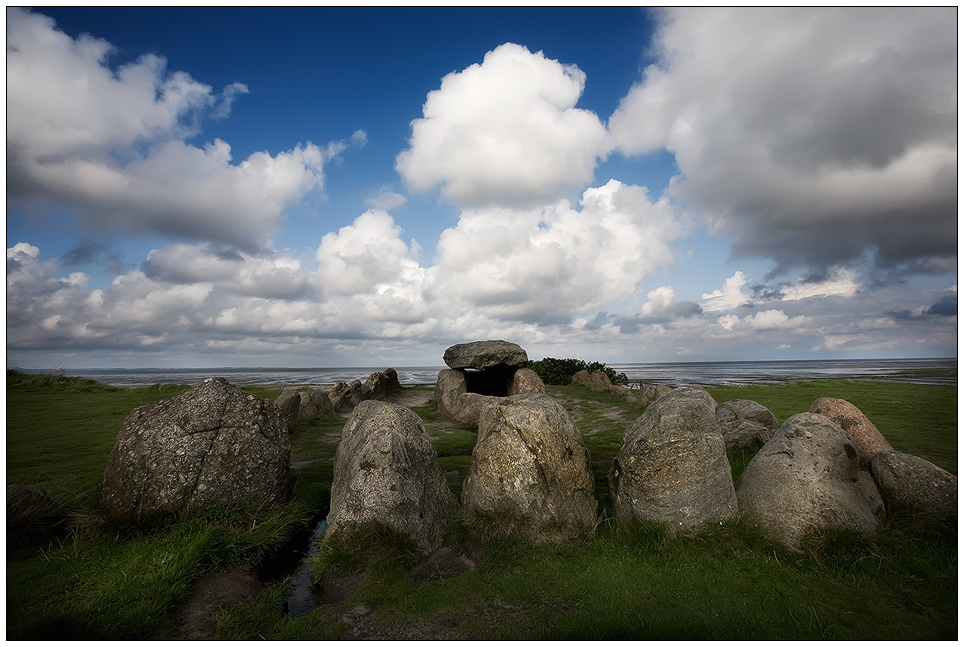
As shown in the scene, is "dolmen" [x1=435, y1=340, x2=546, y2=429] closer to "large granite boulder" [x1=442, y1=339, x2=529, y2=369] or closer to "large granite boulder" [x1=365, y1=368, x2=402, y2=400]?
"large granite boulder" [x1=442, y1=339, x2=529, y2=369]

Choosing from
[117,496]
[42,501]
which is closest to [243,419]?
[117,496]

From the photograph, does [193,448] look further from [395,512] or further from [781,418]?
[781,418]

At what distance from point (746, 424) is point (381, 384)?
17520 millimetres

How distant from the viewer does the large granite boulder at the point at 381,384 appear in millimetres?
22578

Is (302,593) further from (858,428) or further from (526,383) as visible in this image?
(526,383)

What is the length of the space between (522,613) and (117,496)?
6.50 metres

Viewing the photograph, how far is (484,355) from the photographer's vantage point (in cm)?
2102

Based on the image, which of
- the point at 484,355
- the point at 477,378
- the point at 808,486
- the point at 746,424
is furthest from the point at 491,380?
the point at 808,486

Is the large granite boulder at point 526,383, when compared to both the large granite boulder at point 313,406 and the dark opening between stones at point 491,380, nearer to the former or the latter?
the dark opening between stones at point 491,380

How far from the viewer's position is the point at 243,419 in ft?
25.9

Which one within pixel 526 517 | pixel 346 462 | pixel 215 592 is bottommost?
pixel 215 592

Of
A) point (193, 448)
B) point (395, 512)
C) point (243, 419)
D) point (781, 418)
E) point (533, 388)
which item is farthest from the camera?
point (533, 388)

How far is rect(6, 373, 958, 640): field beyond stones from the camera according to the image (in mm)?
4535

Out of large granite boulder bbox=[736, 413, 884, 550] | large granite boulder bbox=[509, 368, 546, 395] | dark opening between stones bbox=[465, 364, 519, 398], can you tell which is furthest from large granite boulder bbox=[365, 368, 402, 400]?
large granite boulder bbox=[736, 413, 884, 550]
